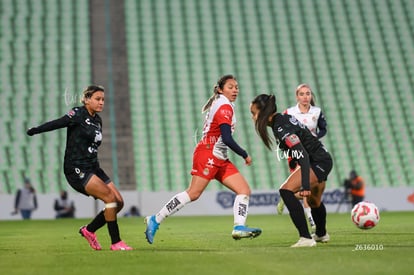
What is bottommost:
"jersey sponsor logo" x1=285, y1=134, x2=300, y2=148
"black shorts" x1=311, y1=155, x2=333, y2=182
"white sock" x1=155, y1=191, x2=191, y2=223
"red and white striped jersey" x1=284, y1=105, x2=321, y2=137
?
"white sock" x1=155, y1=191, x2=191, y2=223

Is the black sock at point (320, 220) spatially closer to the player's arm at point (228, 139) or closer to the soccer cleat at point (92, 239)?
the player's arm at point (228, 139)

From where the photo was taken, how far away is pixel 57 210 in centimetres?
2231

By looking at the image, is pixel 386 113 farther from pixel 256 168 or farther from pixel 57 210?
pixel 57 210

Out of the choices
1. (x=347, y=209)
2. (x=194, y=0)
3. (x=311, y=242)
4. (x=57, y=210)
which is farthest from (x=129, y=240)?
(x=194, y=0)

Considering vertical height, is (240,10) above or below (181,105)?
above

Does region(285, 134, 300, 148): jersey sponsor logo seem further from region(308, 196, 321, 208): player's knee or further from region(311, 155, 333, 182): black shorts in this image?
region(308, 196, 321, 208): player's knee

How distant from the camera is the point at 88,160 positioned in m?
8.80

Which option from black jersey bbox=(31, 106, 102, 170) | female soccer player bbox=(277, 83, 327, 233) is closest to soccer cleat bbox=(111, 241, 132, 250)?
black jersey bbox=(31, 106, 102, 170)

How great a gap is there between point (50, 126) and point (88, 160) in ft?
1.91

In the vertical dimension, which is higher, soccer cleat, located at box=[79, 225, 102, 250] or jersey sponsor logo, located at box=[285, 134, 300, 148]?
jersey sponsor logo, located at box=[285, 134, 300, 148]

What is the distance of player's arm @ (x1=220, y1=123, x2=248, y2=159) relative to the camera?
8.35 m

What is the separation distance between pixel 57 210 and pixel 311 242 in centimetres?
1503

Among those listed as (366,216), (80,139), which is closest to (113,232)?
(80,139)

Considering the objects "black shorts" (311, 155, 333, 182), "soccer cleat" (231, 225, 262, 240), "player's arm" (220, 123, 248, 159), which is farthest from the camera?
"black shorts" (311, 155, 333, 182)
